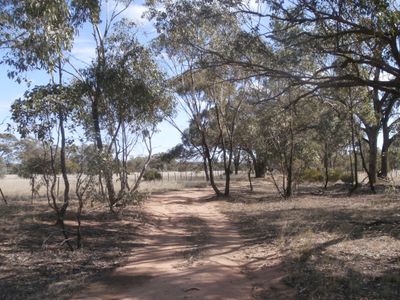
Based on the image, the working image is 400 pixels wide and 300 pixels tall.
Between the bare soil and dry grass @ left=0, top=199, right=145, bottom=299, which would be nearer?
the bare soil

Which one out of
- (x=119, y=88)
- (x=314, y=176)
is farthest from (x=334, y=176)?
(x=119, y=88)

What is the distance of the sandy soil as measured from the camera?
8.44 m

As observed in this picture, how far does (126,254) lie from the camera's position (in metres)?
12.7

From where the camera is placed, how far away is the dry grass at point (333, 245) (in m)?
8.10

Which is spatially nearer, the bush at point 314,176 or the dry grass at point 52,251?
the dry grass at point 52,251

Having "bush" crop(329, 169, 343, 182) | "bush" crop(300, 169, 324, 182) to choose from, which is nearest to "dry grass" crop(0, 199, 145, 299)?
"bush" crop(300, 169, 324, 182)

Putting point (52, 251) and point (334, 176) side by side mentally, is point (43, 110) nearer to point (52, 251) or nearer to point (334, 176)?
point (52, 251)

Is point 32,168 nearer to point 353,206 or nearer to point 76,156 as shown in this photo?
point 76,156

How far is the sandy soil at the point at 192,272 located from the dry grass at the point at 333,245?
Result: 47 centimetres

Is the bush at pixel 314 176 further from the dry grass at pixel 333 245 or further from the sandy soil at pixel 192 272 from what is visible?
the sandy soil at pixel 192 272

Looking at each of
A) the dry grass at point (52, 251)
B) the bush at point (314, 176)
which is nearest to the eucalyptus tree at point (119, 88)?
the dry grass at point (52, 251)

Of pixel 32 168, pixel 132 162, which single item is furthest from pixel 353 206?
pixel 32 168

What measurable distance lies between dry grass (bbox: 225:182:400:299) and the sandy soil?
0.47m

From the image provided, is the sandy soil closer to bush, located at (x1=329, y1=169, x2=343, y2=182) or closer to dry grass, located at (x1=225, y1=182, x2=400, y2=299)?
dry grass, located at (x1=225, y1=182, x2=400, y2=299)
